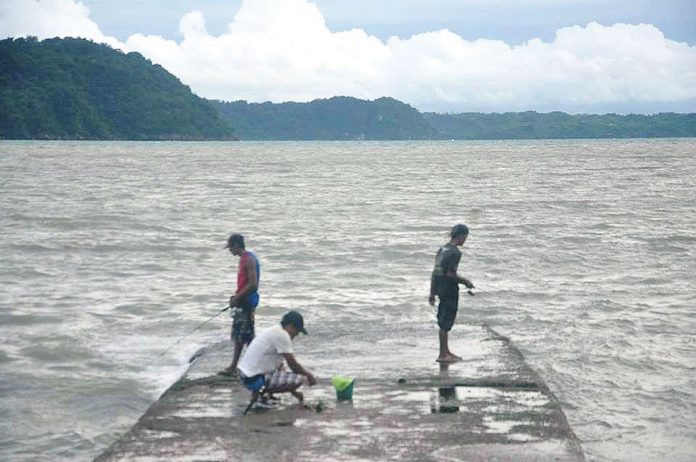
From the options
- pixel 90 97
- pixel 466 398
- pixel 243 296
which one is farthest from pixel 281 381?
pixel 90 97

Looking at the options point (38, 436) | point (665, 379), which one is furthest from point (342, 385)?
point (665, 379)

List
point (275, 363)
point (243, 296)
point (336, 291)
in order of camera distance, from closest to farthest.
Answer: point (275, 363) → point (243, 296) → point (336, 291)

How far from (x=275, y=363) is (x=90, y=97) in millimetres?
171721

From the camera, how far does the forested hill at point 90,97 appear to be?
16062 cm

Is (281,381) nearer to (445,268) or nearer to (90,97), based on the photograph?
(445,268)

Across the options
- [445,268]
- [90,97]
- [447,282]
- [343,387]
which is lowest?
[343,387]

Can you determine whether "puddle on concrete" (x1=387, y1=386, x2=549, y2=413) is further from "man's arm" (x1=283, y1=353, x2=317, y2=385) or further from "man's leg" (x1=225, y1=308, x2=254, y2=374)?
"man's leg" (x1=225, y1=308, x2=254, y2=374)

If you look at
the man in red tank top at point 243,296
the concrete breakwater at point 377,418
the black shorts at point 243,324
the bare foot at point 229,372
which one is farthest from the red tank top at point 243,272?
the concrete breakwater at point 377,418

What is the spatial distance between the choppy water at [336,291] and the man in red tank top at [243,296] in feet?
3.92

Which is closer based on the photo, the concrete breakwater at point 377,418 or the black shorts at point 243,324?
the concrete breakwater at point 377,418

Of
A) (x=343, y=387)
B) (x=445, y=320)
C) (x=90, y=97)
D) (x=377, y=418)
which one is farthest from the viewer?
(x=90, y=97)

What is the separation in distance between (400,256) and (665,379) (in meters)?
12.3

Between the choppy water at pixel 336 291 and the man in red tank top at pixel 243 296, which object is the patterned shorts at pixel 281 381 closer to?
the man in red tank top at pixel 243 296

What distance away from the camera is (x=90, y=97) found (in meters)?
172
